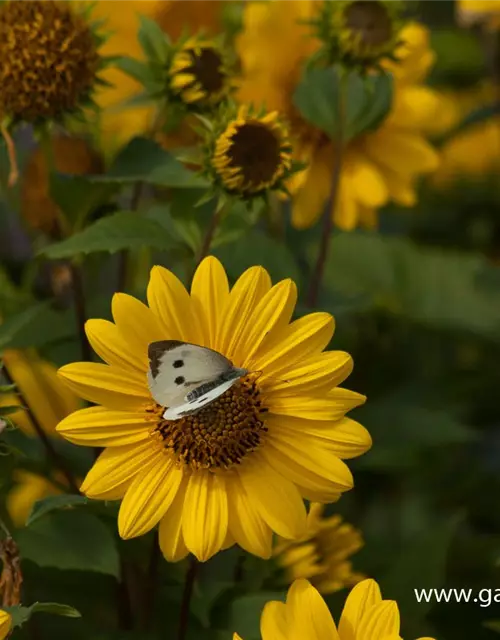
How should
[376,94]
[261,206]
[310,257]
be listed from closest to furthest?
[261,206]
[376,94]
[310,257]

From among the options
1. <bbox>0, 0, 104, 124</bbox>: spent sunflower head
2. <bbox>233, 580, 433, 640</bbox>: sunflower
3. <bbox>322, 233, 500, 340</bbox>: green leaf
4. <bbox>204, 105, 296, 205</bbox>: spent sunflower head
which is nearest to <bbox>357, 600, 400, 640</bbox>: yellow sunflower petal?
<bbox>233, 580, 433, 640</bbox>: sunflower

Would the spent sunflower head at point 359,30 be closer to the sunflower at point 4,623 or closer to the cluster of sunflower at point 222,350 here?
the cluster of sunflower at point 222,350

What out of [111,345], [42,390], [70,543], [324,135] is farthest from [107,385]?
[324,135]

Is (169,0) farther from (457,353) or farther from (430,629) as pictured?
(430,629)

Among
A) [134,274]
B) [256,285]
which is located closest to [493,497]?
[134,274]

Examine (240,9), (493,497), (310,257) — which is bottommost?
(493,497)

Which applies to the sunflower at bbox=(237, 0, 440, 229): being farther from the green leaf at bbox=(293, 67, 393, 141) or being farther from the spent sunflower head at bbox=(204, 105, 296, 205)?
the spent sunflower head at bbox=(204, 105, 296, 205)

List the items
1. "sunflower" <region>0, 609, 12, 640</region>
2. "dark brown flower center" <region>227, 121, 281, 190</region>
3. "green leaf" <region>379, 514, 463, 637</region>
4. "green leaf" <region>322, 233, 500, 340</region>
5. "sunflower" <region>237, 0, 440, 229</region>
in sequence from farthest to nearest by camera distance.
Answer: "green leaf" <region>322, 233, 500, 340</region> < "sunflower" <region>237, 0, 440, 229</region> < "green leaf" <region>379, 514, 463, 637</region> < "dark brown flower center" <region>227, 121, 281, 190</region> < "sunflower" <region>0, 609, 12, 640</region>
